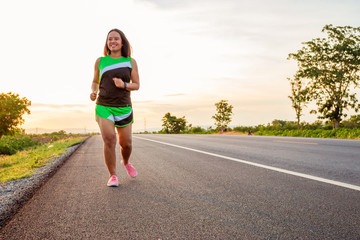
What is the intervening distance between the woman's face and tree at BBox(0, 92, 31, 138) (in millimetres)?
33107

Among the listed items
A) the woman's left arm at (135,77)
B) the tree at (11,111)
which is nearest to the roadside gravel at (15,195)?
the woman's left arm at (135,77)

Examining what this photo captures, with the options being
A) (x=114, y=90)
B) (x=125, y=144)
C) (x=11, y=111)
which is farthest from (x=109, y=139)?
(x=11, y=111)

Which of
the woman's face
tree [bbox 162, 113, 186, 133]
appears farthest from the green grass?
tree [bbox 162, 113, 186, 133]

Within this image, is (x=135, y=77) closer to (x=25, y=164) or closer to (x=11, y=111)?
(x=25, y=164)

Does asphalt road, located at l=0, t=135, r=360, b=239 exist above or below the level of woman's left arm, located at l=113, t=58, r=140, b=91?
below

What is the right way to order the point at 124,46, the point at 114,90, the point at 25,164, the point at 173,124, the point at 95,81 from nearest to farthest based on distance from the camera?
1. the point at 114,90
2. the point at 124,46
3. the point at 95,81
4. the point at 25,164
5. the point at 173,124

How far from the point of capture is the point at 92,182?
4.34 m

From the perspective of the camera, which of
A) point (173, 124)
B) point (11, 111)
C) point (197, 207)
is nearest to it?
point (197, 207)

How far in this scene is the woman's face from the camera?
4.14 metres

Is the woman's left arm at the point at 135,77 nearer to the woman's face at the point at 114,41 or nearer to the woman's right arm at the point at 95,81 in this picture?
the woman's face at the point at 114,41

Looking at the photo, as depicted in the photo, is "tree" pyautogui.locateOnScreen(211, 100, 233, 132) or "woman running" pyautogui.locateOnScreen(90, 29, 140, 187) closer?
"woman running" pyautogui.locateOnScreen(90, 29, 140, 187)

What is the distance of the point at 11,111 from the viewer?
32969 millimetres

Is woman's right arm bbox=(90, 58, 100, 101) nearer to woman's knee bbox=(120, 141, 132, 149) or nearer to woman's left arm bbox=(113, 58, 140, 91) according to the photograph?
woman's left arm bbox=(113, 58, 140, 91)

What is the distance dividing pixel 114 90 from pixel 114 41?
729 millimetres
